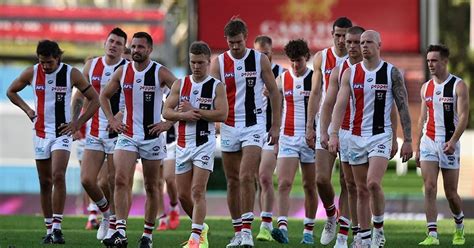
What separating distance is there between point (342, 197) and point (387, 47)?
12.9 meters

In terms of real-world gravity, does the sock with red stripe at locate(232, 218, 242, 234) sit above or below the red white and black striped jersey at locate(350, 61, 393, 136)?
below

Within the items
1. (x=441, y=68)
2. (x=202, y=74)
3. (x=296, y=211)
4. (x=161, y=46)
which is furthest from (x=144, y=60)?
(x=161, y=46)

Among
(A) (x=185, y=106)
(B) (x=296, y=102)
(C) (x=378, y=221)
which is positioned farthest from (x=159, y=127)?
(B) (x=296, y=102)

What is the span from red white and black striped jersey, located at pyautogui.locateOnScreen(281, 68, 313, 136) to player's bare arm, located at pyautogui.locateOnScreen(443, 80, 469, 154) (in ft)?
5.99

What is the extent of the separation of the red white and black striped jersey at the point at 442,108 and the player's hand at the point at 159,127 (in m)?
4.09

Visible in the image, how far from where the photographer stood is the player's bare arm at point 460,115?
17281 mm

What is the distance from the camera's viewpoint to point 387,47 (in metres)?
29.0

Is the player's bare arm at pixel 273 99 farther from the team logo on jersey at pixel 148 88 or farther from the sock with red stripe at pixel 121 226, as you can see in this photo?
the sock with red stripe at pixel 121 226

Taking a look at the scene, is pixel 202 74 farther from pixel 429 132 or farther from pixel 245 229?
pixel 429 132

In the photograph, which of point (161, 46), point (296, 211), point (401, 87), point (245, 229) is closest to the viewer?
point (401, 87)

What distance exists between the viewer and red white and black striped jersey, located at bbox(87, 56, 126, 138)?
1700 cm

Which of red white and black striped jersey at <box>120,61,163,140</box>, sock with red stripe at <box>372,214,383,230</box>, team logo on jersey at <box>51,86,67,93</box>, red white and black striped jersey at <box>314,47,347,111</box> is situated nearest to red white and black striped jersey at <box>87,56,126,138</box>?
team logo on jersey at <box>51,86,67,93</box>

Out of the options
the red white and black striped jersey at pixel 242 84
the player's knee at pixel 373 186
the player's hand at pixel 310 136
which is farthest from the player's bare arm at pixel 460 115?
the player's knee at pixel 373 186

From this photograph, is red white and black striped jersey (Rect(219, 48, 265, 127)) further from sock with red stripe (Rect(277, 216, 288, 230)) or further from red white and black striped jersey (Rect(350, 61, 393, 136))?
sock with red stripe (Rect(277, 216, 288, 230))
